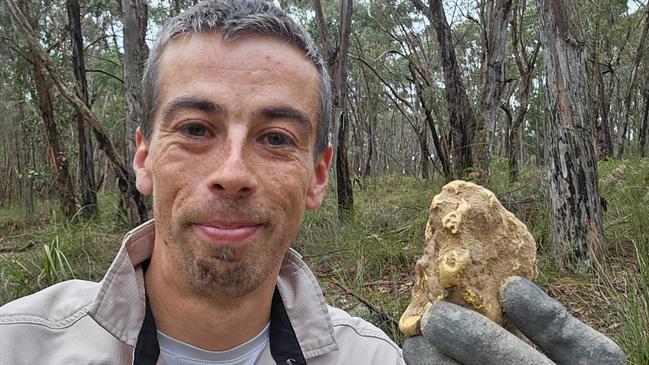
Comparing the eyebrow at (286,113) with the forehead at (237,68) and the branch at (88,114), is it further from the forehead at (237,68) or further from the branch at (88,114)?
the branch at (88,114)

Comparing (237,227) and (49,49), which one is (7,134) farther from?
(237,227)

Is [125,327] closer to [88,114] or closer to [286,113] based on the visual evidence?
[286,113]

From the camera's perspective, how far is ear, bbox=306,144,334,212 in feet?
6.20

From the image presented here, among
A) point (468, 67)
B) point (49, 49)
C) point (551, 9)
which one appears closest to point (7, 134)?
point (49, 49)

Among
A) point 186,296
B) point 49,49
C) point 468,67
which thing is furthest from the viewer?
point 468,67

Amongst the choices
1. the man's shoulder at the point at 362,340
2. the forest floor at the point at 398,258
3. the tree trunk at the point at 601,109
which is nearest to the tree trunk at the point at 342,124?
the forest floor at the point at 398,258

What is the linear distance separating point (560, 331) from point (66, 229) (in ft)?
18.0

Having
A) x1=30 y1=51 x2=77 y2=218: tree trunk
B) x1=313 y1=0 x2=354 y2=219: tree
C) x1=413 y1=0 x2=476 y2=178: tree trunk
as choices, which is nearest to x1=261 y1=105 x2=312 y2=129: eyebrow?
x1=313 y1=0 x2=354 y2=219: tree

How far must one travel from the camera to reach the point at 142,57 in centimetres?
706

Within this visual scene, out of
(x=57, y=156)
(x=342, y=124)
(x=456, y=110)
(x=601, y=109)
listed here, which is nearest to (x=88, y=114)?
(x=342, y=124)

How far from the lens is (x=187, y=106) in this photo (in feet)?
5.44

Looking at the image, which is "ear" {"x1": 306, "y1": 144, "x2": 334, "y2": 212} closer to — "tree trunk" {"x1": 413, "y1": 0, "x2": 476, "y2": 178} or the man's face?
the man's face

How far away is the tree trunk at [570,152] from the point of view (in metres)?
4.55

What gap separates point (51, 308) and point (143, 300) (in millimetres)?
260
